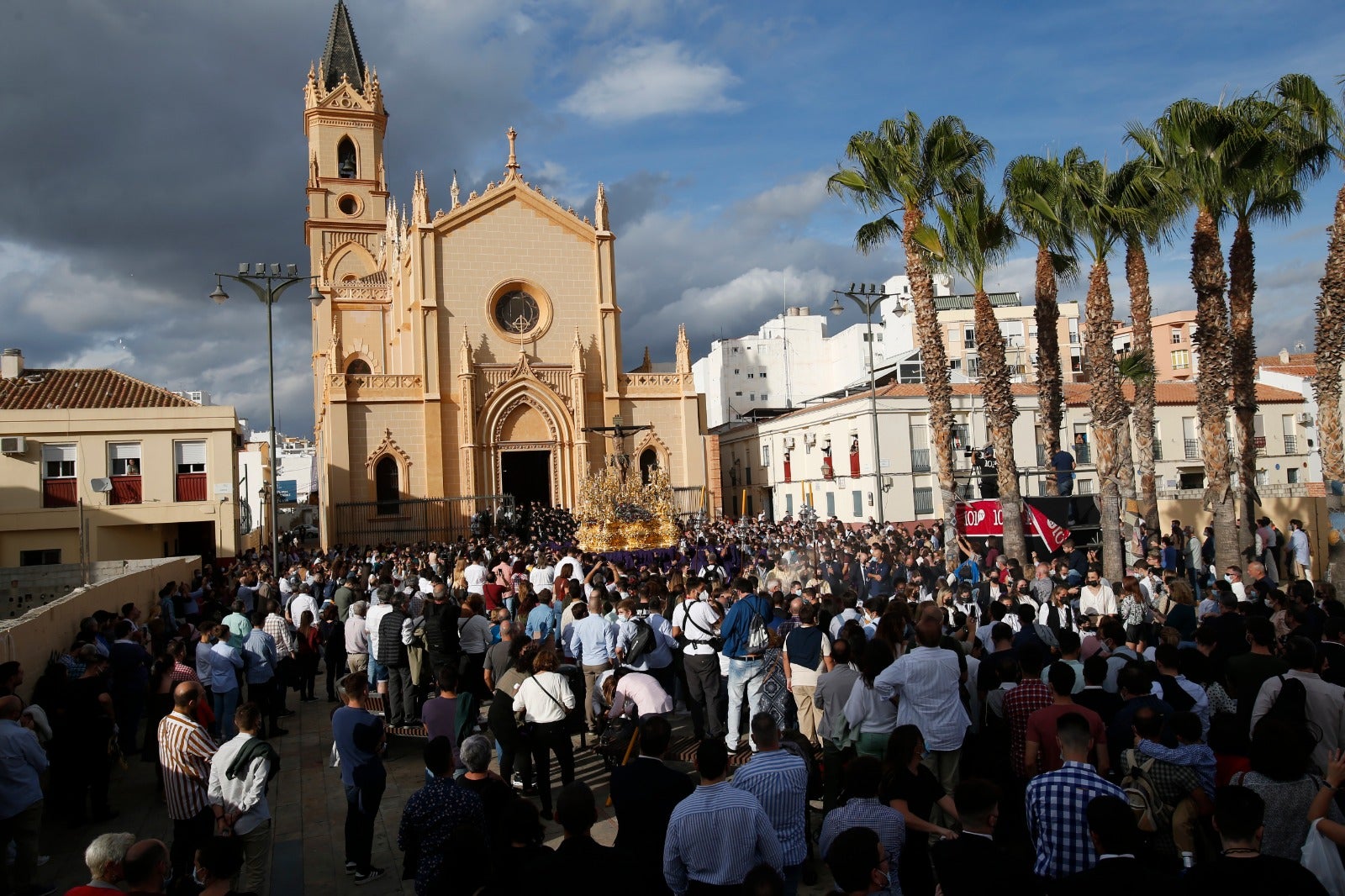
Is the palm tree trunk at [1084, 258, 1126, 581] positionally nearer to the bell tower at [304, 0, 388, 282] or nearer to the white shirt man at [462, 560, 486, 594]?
the white shirt man at [462, 560, 486, 594]

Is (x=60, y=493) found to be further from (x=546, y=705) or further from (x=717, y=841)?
(x=717, y=841)

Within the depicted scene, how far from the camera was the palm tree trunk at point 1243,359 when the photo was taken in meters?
17.5

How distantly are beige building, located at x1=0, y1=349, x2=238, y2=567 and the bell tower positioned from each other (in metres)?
21.8

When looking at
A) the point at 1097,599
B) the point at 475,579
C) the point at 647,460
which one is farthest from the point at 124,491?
the point at 1097,599

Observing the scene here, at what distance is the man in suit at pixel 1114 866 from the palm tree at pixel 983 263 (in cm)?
1428

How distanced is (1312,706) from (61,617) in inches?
484

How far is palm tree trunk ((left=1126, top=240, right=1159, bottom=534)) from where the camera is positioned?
1933 cm

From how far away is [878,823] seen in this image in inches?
166

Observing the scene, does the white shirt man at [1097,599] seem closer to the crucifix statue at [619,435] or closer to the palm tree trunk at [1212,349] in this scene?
the palm tree trunk at [1212,349]

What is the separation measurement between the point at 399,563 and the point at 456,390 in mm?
14424

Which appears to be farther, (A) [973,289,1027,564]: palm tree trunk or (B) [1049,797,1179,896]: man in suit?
(A) [973,289,1027,564]: palm tree trunk

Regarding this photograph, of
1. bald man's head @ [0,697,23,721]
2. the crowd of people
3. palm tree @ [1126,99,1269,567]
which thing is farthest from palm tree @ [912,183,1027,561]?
bald man's head @ [0,697,23,721]

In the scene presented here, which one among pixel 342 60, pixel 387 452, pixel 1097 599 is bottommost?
pixel 1097 599

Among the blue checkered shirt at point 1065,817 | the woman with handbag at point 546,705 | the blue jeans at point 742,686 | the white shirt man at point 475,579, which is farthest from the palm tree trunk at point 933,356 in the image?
the blue checkered shirt at point 1065,817
